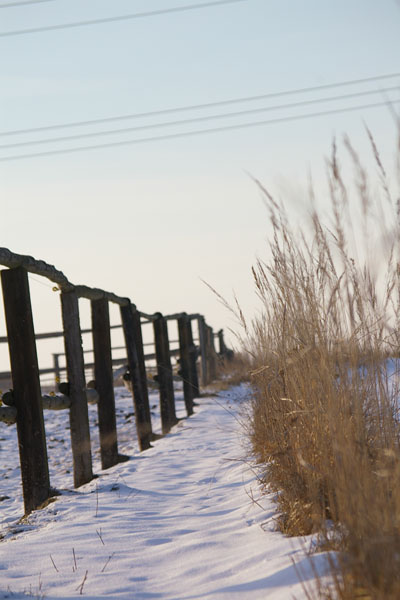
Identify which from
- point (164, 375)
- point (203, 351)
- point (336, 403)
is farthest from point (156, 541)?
point (203, 351)

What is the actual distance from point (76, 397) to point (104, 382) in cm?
92

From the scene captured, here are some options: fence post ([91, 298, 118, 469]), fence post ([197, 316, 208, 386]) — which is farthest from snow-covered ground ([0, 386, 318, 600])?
fence post ([197, 316, 208, 386])

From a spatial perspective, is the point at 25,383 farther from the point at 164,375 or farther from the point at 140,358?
the point at 164,375

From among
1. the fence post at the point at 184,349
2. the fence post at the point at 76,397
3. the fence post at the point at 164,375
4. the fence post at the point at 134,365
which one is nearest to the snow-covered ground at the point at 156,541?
the fence post at the point at 76,397

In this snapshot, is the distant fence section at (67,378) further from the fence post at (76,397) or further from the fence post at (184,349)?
the fence post at (184,349)

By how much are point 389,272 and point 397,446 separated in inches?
25.4

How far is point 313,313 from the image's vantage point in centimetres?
309

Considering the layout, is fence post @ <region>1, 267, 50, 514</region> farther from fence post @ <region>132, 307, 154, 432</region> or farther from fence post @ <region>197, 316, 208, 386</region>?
fence post @ <region>197, 316, 208, 386</region>

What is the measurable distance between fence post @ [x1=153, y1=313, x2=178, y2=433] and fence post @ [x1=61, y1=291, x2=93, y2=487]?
120 inches

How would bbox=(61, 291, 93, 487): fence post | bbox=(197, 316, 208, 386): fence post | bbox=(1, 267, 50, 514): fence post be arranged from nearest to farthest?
bbox=(1, 267, 50, 514): fence post
bbox=(61, 291, 93, 487): fence post
bbox=(197, 316, 208, 386): fence post

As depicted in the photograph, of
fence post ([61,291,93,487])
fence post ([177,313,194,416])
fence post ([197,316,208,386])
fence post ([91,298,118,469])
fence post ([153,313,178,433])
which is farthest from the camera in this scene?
fence post ([197,316,208,386])

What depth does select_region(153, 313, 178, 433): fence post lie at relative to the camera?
840cm

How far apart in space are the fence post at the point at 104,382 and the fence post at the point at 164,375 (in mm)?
2135

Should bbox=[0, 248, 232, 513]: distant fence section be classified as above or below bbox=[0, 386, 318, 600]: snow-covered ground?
above
